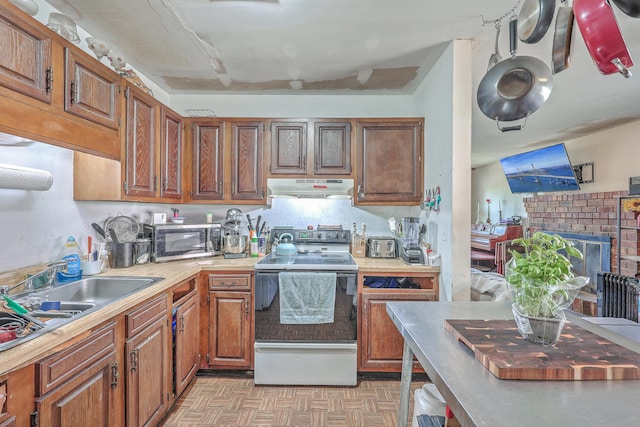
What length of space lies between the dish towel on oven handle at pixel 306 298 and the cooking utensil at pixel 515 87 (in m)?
1.56

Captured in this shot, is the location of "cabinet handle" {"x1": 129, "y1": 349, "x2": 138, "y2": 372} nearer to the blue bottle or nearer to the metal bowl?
the blue bottle

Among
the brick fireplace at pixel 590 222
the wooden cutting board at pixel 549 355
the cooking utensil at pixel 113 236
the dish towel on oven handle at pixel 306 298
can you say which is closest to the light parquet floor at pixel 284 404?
the dish towel on oven handle at pixel 306 298

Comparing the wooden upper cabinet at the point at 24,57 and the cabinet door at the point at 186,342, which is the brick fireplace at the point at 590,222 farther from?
the wooden upper cabinet at the point at 24,57

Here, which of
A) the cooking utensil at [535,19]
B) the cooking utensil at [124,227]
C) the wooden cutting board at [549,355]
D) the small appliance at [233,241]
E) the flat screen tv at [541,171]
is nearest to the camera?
the wooden cutting board at [549,355]

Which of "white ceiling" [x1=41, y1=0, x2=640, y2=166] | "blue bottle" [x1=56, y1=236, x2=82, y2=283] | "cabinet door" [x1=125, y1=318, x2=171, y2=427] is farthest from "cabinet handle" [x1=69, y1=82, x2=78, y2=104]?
"cabinet door" [x1=125, y1=318, x2=171, y2=427]

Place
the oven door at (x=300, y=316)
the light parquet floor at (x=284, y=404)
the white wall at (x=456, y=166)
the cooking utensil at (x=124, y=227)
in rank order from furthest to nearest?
the oven door at (x=300, y=316) < the cooking utensil at (x=124, y=227) < the white wall at (x=456, y=166) < the light parquet floor at (x=284, y=404)

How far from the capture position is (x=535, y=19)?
1210 millimetres

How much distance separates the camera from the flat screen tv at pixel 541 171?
461cm

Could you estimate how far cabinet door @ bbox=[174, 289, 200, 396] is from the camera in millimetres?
2031

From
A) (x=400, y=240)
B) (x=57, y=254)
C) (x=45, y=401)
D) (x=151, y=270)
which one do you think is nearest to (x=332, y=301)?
(x=400, y=240)

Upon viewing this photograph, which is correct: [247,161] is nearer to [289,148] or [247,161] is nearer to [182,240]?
[289,148]

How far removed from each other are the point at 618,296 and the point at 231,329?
2353 mm

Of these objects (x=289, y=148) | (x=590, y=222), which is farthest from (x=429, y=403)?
(x=590, y=222)

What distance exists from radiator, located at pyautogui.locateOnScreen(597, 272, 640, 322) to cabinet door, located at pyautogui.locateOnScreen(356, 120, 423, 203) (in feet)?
4.80
